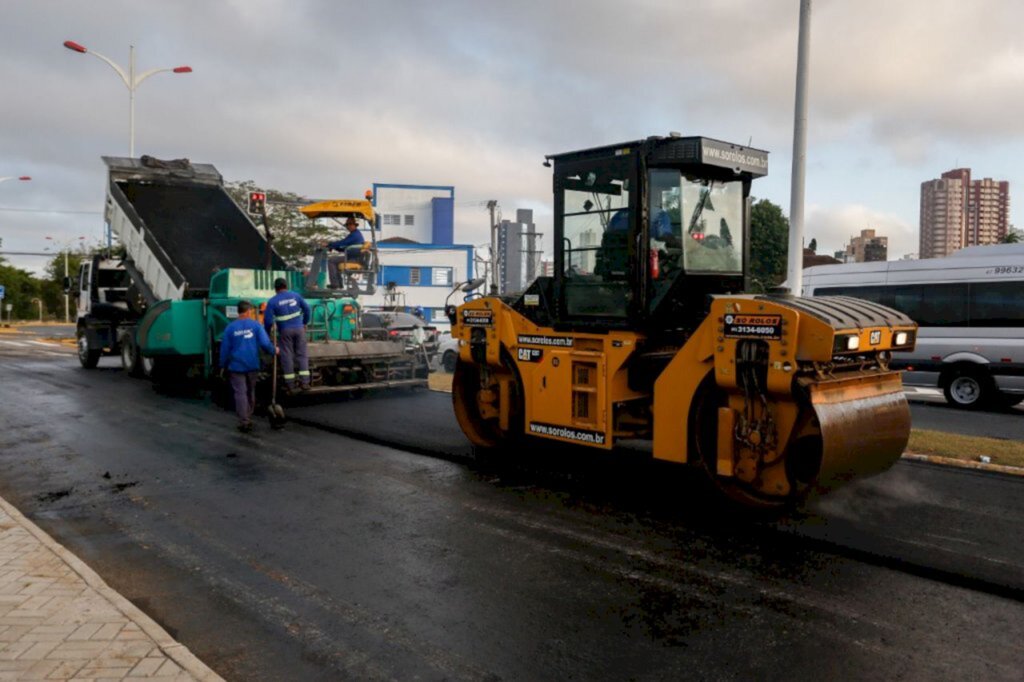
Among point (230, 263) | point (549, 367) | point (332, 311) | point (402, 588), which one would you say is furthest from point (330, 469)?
point (230, 263)

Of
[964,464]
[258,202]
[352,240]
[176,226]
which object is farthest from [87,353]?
[964,464]

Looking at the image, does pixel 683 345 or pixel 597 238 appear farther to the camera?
pixel 597 238

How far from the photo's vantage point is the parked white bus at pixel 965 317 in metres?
13.1

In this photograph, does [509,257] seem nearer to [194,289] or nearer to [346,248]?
[346,248]

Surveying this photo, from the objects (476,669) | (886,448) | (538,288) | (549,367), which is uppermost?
(538,288)

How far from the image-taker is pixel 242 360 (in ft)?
33.0

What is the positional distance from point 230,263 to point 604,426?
10.0 metres

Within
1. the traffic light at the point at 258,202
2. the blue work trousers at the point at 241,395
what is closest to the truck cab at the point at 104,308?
the traffic light at the point at 258,202

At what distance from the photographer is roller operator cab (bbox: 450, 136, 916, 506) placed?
5824mm

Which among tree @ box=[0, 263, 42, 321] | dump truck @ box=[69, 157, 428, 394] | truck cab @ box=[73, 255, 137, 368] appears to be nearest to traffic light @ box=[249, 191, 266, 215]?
dump truck @ box=[69, 157, 428, 394]

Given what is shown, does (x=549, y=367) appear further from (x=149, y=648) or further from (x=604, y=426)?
(x=149, y=648)

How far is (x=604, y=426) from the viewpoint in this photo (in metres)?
7.12

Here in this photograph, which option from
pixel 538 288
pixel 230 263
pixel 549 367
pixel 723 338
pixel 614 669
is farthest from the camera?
pixel 230 263

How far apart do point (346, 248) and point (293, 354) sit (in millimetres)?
2961
